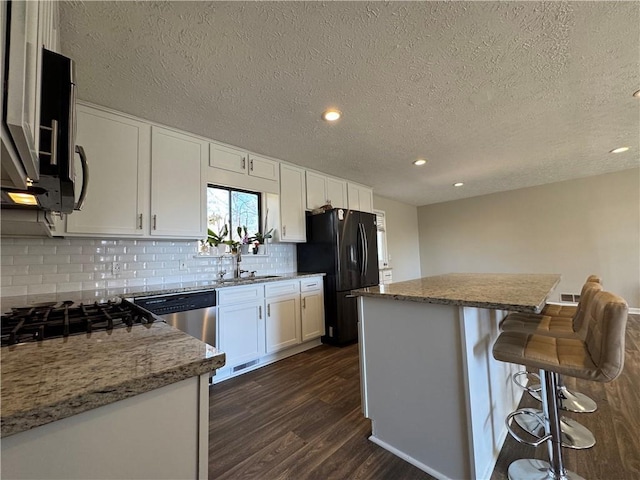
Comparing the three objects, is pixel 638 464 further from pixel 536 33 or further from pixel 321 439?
pixel 536 33

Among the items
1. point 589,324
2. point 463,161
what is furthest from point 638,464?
point 463,161

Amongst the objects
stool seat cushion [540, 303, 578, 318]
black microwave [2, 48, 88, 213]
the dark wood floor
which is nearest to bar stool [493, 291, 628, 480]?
the dark wood floor

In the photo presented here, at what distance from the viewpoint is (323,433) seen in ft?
5.75

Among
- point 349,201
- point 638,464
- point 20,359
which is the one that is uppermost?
point 349,201

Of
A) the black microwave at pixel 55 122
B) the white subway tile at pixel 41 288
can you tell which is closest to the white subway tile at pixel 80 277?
the white subway tile at pixel 41 288

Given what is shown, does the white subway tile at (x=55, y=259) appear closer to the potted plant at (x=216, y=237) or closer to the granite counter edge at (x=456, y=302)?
the potted plant at (x=216, y=237)

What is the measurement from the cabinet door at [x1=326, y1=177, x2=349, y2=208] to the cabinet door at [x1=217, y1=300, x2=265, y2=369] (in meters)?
1.96

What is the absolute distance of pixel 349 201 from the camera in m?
4.36

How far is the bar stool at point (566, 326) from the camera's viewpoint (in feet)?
5.09

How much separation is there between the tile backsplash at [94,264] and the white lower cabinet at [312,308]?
980 mm

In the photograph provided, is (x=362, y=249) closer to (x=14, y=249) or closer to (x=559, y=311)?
(x=559, y=311)

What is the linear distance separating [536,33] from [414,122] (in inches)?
41.6

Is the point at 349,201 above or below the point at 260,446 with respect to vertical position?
above

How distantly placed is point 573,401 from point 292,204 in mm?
3130
